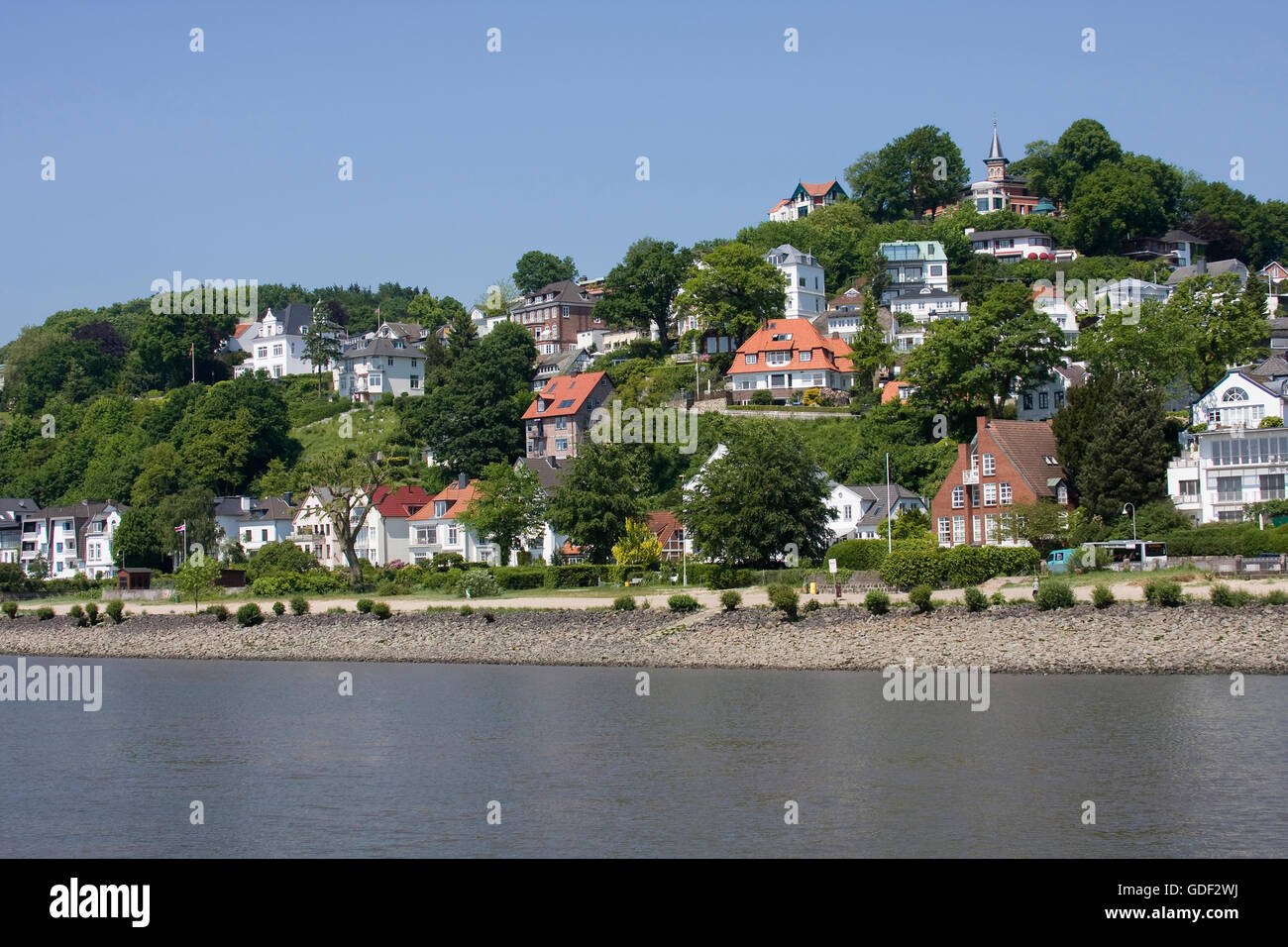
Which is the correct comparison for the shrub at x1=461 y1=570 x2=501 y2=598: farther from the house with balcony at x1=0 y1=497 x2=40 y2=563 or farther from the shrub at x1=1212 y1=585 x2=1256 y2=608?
the house with balcony at x1=0 y1=497 x2=40 y2=563

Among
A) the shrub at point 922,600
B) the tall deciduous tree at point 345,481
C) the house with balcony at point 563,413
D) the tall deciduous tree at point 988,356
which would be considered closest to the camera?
the shrub at point 922,600

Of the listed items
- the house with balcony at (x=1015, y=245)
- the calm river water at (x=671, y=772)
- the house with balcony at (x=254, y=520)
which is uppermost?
the house with balcony at (x=1015, y=245)

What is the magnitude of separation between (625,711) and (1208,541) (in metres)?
27.3

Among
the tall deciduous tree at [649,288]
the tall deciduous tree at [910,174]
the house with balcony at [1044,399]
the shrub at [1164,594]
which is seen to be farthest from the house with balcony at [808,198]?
the shrub at [1164,594]

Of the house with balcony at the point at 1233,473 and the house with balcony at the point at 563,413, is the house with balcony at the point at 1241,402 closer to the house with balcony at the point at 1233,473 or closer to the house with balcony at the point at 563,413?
the house with balcony at the point at 1233,473

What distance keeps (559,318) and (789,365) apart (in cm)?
4813

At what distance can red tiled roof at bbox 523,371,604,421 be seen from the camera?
3957 inches

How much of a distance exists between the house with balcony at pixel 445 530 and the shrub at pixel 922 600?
141ft

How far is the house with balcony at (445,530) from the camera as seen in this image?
8762 cm

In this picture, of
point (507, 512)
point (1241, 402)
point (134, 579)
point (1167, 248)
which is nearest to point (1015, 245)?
point (1167, 248)

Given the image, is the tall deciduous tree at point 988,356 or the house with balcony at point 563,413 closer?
the tall deciduous tree at point 988,356

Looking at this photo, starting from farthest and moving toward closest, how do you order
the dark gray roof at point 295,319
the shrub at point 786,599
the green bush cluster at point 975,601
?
the dark gray roof at point 295,319 → the shrub at point 786,599 → the green bush cluster at point 975,601

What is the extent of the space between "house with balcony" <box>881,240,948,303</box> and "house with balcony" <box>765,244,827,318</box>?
21.4 feet
